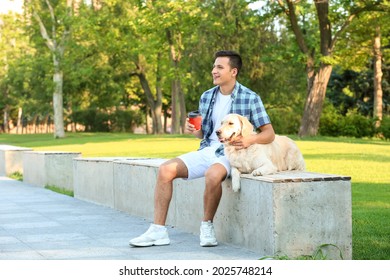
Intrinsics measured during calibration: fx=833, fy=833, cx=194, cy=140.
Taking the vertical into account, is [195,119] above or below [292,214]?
above

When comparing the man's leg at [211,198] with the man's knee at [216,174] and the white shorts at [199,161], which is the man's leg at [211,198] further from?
the white shorts at [199,161]

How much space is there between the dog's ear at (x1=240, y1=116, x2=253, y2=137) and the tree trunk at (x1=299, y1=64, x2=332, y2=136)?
108 feet

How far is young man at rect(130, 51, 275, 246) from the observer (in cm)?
843

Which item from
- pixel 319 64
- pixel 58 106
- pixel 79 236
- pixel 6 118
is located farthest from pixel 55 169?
pixel 6 118

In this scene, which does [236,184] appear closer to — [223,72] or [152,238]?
[152,238]

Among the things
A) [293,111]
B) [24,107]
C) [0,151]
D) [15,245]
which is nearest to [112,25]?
[293,111]

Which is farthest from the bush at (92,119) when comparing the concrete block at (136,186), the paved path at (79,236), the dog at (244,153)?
the dog at (244,153)

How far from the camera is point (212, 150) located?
8805mm

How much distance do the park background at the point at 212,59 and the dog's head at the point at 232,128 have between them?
62.9 ft

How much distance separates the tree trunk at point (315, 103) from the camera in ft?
135

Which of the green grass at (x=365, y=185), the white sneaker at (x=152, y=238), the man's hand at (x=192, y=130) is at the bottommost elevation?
the green grass at (x=365, y=185)

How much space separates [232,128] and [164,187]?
1.01 metres

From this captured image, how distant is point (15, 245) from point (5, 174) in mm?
14759
